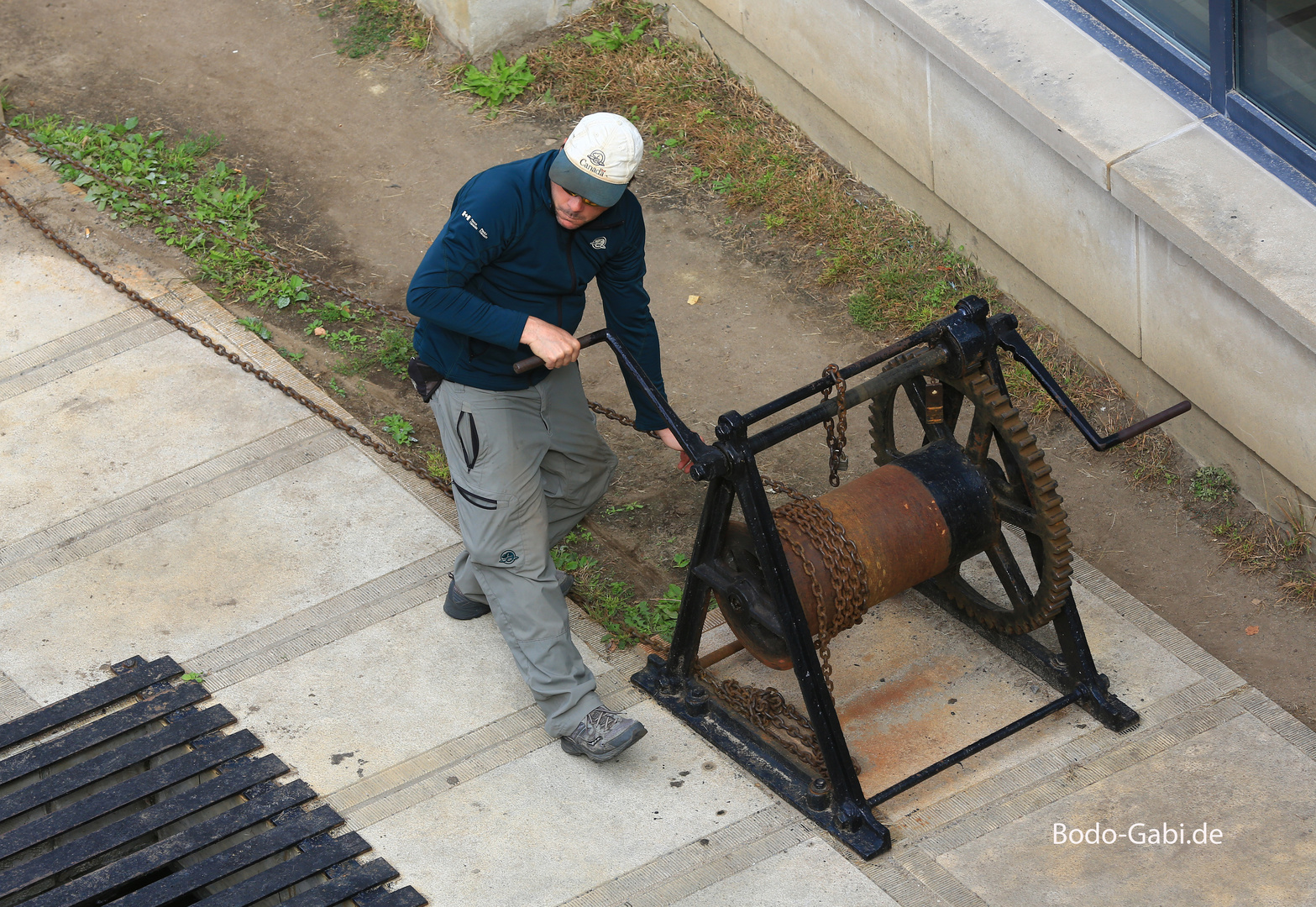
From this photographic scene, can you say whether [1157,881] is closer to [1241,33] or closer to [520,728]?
[520,728]

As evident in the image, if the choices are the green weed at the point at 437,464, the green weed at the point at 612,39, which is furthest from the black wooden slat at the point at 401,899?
the green weed at the point at 612,39

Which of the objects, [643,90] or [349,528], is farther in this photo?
[643,90]

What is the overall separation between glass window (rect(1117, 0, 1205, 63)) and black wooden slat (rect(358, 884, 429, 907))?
4.10m

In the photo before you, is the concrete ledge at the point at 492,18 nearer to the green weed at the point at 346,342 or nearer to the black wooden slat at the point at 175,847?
the green weed at the point at 346,342

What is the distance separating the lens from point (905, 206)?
7176mm

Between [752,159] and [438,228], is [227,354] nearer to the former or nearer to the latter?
[438,228]

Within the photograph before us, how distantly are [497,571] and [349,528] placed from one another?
1.07 metres

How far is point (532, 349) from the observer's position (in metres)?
4.42

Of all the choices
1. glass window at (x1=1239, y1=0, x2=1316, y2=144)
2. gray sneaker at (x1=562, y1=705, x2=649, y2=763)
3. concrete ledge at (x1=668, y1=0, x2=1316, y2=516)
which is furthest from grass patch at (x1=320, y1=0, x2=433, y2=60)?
gray sneaker at (x1=562, y1=705, x2=649, y2=763)

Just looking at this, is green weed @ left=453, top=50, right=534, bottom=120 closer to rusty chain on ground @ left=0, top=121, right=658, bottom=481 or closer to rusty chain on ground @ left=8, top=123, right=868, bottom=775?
rusty chain on ground @ left=0, top=121, right=658, bottom=481

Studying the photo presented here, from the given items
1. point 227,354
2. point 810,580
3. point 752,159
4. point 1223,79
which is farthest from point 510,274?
point 752,159

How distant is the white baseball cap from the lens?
4.27 metres

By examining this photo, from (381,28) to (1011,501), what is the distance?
18.3 ft

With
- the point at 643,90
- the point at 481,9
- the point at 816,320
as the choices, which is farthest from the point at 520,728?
the point at 481,9
